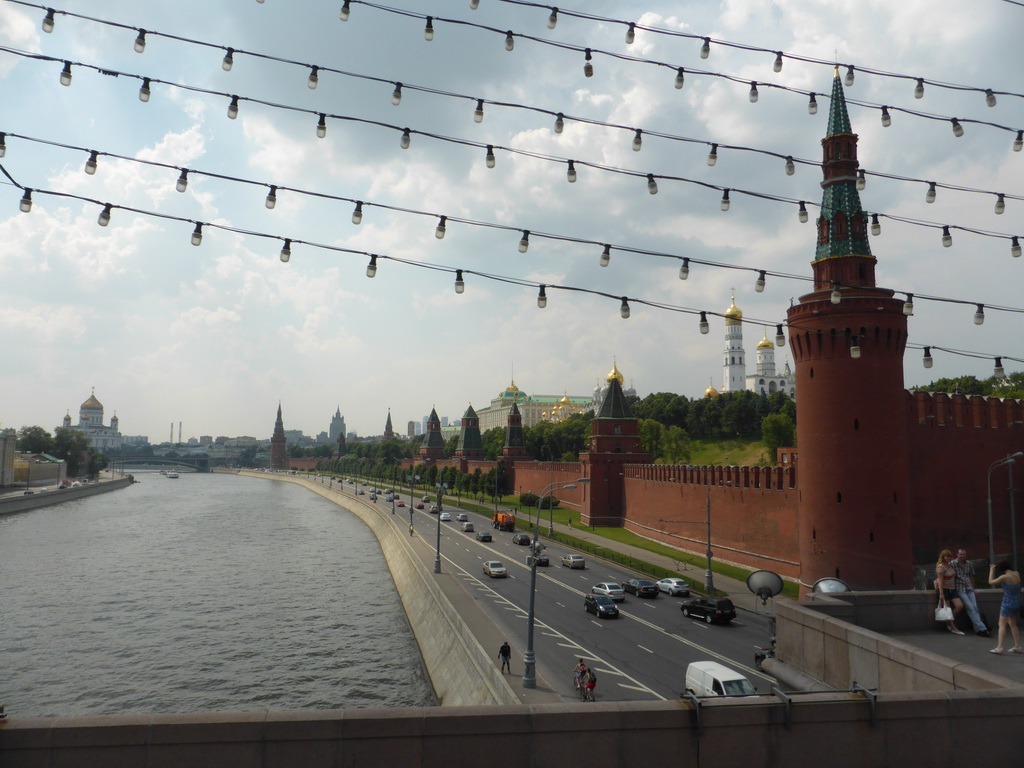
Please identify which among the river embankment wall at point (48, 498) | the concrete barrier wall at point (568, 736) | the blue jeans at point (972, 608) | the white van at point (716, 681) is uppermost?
the blue jeans at point (972, 608)

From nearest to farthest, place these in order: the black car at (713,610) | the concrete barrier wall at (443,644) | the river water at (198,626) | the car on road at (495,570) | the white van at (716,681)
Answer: the white van at (716,681), the concrete barrier wall at (443,644), the river water at (198,626), the black car at (713,610), the car on road at (495,570)

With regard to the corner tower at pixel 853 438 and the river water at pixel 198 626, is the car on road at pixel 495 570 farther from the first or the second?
the corner tower at pixel 853 438

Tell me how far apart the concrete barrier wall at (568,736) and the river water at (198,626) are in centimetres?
1384

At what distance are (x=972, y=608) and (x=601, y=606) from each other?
21.1 metres

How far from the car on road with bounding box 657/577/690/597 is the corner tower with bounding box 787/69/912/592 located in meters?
6.19

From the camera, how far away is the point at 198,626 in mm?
34125

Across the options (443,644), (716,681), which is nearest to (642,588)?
(443,644)

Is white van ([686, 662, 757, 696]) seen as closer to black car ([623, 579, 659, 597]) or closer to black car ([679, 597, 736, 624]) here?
black car ([679, 597, 736, 624])

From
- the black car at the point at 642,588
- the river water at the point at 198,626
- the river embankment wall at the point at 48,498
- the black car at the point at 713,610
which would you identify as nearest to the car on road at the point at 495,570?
the river water at the point at 198,626

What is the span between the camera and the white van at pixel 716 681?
55.9 ft

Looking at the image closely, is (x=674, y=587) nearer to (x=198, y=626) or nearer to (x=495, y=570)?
(x=495, y=570)

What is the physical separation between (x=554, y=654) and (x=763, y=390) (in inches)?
5616

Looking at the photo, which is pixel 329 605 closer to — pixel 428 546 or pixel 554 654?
pixel 428 546

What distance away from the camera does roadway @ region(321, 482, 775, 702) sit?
21547mm
